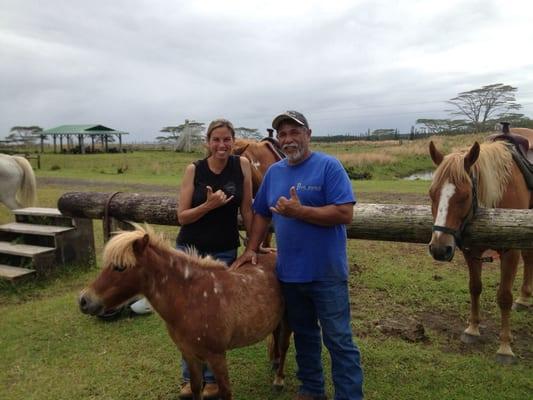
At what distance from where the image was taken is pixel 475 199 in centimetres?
361

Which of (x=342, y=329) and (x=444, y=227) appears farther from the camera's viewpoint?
(x=444, y=227)

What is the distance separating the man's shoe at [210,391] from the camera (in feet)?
10.8

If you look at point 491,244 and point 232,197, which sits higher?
point 232,197

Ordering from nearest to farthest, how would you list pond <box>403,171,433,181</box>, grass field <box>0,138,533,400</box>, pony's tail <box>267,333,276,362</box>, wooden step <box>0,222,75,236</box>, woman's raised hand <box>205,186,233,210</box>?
woman's raised hand <box>205,186,233,210</box>
grass field <box>0,138,533,400</box>
pony's tail <box>267,333,276,362</box>
wooden step <box>0,222,75,236</box>
pond <box>403,171,433,181</box>

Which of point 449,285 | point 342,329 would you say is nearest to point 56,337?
point 342,329

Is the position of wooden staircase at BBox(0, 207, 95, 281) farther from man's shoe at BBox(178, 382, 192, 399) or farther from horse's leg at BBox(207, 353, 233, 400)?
horse's leg at BBox(207, 353, 233, 400)

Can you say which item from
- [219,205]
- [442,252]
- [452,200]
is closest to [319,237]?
[219,205]

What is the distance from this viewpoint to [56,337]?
458cm

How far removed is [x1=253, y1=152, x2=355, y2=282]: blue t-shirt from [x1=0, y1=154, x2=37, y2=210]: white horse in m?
8.10

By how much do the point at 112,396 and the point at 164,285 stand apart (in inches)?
55.7

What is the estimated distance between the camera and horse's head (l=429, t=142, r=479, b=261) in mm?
3412

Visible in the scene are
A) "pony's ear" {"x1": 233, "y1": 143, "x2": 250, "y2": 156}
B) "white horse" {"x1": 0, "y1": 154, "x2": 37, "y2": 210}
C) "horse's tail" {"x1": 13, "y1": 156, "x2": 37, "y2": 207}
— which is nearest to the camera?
"pony's ear" {"x1": 233, "y1": 143, "x2": 250, "y2": 156}

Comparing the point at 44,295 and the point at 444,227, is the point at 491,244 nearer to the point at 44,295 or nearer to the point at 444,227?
the point at 444,227

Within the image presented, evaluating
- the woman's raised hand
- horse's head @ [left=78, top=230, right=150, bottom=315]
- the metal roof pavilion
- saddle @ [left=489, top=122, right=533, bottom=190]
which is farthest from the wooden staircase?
the metal roof pavilion
